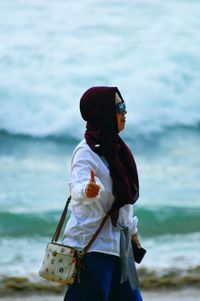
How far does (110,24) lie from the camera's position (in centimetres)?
1153

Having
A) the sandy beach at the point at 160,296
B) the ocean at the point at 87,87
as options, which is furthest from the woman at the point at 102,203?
the ocean at the point at 87,87

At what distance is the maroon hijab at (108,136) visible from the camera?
369 cm

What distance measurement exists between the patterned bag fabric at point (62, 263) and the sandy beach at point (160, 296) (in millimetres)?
1606

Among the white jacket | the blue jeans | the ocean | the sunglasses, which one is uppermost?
the ocean

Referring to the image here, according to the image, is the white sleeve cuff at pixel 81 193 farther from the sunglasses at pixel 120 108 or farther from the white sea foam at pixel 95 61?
the white sea foam at pixel 95 61

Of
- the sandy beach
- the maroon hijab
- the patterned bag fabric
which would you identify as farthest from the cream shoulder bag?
the sandy beach

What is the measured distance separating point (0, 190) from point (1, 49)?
3172mm

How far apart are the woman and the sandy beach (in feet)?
5.08

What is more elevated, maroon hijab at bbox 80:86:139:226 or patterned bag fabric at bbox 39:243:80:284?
maroon hijab at bbox 80:86:139:226

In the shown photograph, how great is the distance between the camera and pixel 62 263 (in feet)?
12.0

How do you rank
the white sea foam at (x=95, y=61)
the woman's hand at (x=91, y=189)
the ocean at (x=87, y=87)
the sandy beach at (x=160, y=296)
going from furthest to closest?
the white sea foam at (x=95, y=61) → the ocean at (x=87, y=87) → the sandy beach at (x=160, y=296) → the woman's hand at (x=91, y=189)

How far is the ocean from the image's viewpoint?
746 centimetres

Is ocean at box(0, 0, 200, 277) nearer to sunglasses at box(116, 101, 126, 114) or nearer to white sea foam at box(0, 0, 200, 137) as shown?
white sea foam at box(0, 0, 200, 137)

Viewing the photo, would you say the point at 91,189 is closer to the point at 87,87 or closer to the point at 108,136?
the point at 108,136
